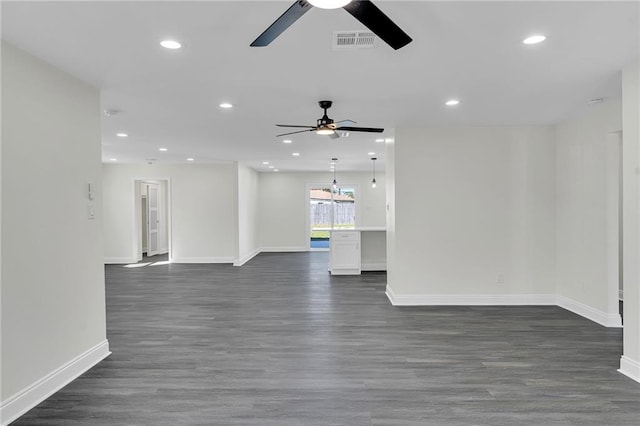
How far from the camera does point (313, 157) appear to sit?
316 inches

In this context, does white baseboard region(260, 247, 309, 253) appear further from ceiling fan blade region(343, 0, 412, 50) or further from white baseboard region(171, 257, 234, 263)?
ceiling fan blade region(343, 0, 412, 50)

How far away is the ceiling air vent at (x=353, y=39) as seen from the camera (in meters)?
2.39

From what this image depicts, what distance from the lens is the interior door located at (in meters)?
10.8

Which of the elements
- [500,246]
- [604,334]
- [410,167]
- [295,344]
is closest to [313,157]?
[410,167]

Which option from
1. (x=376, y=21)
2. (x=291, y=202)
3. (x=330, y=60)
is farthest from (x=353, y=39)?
(x=291, y=202)

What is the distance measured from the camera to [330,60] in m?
2.82

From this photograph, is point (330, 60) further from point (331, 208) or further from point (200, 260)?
point (331, 208)

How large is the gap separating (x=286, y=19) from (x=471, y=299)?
457cm

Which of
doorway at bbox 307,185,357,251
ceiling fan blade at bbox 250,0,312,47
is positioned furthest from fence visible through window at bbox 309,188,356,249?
ceiling fan blade at bbox 250,0,312,47

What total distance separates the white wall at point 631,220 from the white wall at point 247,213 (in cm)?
724

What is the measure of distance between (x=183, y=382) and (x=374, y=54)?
281 centimetres

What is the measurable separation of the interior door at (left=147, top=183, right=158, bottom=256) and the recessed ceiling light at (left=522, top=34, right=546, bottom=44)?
10.3 metres

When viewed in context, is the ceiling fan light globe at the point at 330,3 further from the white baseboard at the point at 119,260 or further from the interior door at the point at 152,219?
the interior door at the point at 152,219

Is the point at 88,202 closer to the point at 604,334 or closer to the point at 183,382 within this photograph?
the point at 183,382
